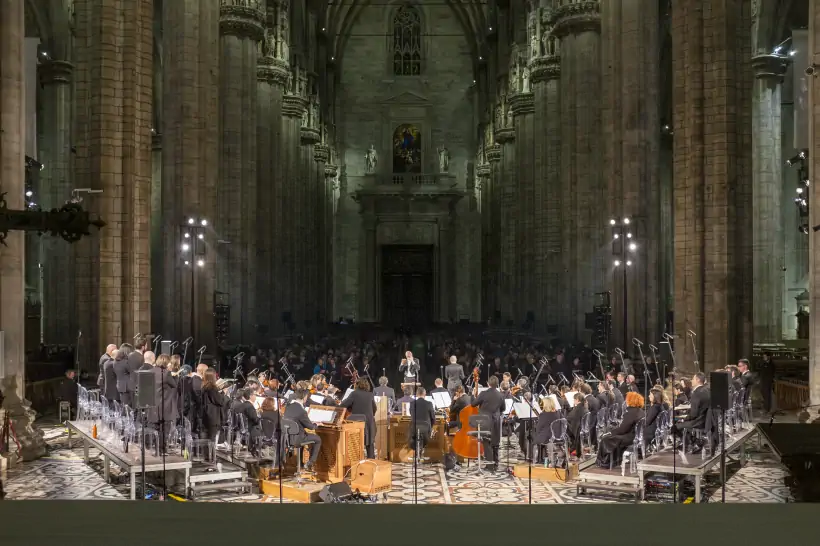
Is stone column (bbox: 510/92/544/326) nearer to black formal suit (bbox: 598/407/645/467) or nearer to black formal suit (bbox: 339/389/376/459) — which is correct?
black formal suit (bbox: 339/389/376/459)

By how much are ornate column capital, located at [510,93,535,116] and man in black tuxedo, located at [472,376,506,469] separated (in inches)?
1108

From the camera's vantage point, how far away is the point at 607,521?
2.03 metres

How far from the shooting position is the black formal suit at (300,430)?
1305cm

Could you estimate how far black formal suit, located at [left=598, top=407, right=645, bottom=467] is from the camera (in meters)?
12.5

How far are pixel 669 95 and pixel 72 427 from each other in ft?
105

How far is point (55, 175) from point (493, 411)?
78.1 feet

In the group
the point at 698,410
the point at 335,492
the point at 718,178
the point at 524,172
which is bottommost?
the point at 335,492

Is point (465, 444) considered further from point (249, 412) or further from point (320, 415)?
point (249, 412)

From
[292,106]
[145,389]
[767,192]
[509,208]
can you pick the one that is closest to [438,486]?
[145,389]

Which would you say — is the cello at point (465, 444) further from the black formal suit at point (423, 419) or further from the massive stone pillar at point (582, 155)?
the massive stone pillar at point (582, 155)

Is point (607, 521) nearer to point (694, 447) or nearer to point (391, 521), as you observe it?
point (391, 521)

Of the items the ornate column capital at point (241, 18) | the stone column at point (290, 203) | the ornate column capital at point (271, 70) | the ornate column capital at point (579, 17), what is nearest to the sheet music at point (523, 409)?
the ornate column capital at point (579, 17)

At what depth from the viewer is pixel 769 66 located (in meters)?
30.3

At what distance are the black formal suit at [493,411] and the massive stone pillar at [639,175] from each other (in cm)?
1057
